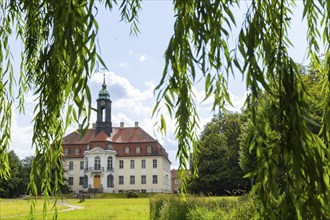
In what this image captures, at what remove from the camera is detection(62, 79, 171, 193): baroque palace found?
6062cm

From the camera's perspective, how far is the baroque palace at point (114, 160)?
60.6m

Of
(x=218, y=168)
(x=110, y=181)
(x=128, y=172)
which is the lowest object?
(x=218, y=168)

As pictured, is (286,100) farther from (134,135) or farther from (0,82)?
(134,135)

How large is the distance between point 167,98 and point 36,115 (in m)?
1.00

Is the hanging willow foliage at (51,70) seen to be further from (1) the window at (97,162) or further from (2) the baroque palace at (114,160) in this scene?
(1) the window at (97,162)

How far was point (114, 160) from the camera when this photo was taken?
61.6m

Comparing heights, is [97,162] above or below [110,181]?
above

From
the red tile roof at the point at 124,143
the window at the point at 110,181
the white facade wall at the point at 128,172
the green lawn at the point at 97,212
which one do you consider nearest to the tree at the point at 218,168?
the green lawn at the point at 97,212

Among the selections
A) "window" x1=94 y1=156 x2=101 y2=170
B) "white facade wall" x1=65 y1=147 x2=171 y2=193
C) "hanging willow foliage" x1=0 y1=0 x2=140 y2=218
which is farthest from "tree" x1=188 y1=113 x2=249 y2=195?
"hanging willow foliage" x1=0 y1=0 x2=140 y2=218

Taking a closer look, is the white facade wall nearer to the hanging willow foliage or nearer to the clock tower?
the clock tower

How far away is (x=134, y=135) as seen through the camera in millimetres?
63469

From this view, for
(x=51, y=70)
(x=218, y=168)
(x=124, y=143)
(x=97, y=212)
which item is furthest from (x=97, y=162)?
(x=51, y=70)

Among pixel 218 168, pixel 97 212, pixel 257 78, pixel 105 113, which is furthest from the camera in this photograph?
pixel 105 113

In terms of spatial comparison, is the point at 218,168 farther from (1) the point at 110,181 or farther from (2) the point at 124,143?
(1) the point at 110,181
